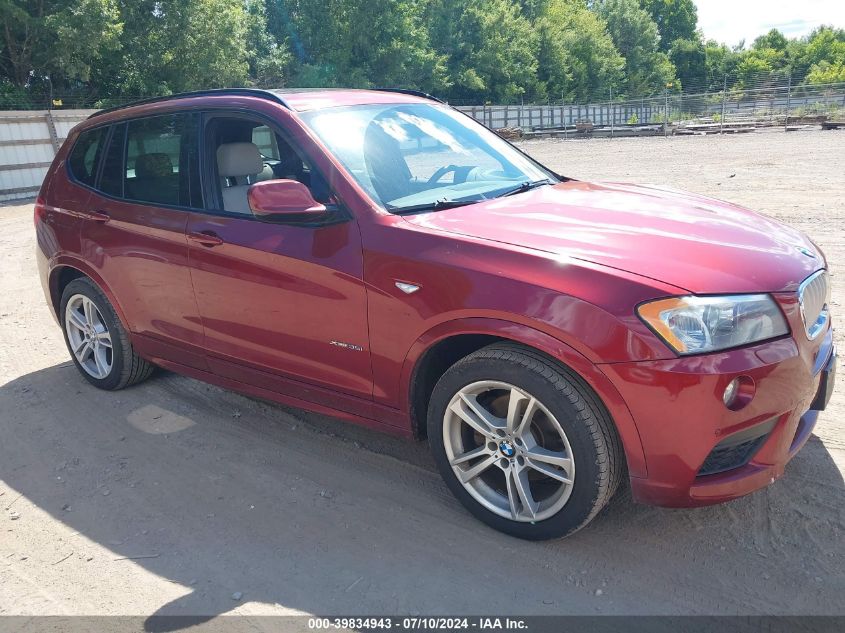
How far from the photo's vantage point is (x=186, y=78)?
31.9 m

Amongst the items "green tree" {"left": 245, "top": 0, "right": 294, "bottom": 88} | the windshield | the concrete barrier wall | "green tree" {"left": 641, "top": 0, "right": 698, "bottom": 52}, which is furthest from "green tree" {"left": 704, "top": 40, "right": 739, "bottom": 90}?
the windshield

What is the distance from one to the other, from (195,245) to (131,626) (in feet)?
6.49

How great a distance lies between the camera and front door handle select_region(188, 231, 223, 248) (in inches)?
146

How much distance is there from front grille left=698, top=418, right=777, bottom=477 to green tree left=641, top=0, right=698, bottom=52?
384ft

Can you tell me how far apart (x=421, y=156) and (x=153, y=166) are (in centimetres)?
166

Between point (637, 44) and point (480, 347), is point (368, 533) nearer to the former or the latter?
point (480, 347)

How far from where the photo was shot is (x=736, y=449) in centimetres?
262

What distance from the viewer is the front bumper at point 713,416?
245 cm

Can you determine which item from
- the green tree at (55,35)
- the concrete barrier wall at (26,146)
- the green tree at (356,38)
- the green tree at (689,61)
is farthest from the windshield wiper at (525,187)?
the green tree at (689,61)

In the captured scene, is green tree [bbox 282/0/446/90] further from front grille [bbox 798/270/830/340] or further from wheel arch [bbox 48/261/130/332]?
front grille [bbox 798/270/830/340]

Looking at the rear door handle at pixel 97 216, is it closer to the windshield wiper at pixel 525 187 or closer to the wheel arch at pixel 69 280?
the wheel arch at pixel 69 280

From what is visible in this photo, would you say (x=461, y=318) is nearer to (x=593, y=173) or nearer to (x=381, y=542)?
(x=381, y=542)

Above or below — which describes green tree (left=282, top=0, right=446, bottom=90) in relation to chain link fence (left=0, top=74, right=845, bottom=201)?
above

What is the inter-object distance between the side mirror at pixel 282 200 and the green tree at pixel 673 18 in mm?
116720
